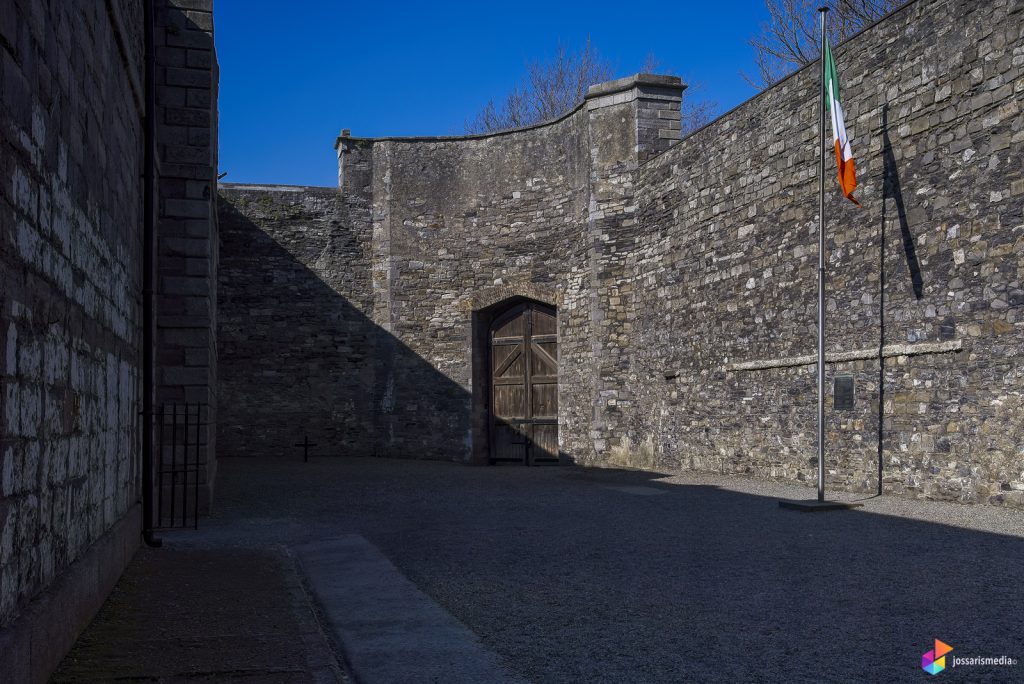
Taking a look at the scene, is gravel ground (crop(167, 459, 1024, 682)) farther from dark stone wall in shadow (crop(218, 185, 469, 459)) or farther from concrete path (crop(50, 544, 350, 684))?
dark stone wall in shadow (crop(218, 185, 469, 459))

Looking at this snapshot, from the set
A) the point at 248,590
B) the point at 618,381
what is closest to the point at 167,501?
the point at 248,590

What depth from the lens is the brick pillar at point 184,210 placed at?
8508mm

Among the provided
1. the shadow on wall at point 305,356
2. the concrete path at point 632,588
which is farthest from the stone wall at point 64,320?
the shadow on wall at point 305,356

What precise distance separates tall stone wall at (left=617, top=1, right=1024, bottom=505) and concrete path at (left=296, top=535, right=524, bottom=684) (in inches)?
208

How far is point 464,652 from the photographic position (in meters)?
3.70

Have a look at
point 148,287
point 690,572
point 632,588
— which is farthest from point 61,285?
point 690,572

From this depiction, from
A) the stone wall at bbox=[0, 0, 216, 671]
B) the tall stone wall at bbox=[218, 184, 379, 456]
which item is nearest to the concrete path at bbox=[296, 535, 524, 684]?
the stone wall at bbox=[0, 0, 216, 671]

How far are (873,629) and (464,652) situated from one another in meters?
1.72

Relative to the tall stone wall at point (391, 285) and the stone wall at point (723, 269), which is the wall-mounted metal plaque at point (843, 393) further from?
the tall stone wall at point (391, 285)

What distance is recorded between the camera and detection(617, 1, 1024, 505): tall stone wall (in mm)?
8008

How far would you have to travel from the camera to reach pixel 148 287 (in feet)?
22.8

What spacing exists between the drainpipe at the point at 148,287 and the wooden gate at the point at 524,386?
9.28 m

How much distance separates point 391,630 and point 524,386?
1200cm

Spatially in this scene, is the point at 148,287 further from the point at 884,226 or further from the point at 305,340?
the point at 305,340
